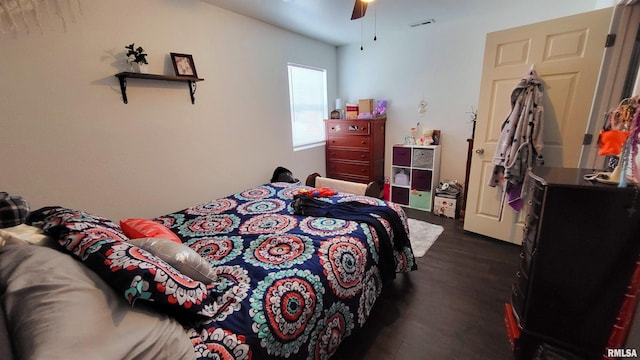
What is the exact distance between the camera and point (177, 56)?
232cm

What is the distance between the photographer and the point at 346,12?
9.23ft

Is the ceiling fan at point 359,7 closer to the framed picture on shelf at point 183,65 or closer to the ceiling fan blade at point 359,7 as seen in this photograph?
the ceiling fan blade at point 359,7

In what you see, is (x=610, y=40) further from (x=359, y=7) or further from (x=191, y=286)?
(x=191, y=286)

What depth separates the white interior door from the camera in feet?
6.79

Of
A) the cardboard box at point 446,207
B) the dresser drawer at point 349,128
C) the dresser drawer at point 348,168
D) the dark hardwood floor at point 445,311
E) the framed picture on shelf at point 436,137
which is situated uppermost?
the dresser drawer at point 349,128

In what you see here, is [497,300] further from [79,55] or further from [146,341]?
[79,55]

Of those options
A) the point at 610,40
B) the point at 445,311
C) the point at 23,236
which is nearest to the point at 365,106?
the point at 610,40

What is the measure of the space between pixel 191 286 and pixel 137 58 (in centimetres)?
197

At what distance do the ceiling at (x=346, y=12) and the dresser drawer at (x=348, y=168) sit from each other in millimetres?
1919

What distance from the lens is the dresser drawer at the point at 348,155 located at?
396 centimetres

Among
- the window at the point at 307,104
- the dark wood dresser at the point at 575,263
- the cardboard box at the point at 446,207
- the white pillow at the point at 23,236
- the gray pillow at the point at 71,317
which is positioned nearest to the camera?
the gray pillow at the point at 71,317

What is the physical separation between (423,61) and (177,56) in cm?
310

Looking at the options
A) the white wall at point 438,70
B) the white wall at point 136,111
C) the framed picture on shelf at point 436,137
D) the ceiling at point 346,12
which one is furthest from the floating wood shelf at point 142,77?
the framed picture on shelf at point 436,137

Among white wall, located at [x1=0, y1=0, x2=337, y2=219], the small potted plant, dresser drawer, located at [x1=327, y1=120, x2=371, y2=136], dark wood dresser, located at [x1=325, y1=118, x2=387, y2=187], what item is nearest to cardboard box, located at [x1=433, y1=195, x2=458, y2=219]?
dark wood dresser, located at [x1=325, y1=118, x2=387, y2=187]
